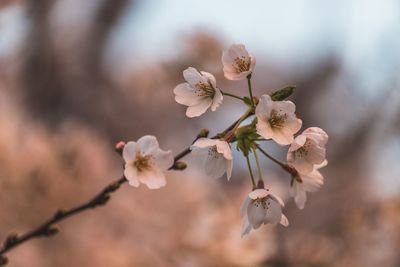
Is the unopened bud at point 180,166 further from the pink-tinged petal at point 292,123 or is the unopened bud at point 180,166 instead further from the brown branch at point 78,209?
the pink-tinged petal at point 292,123

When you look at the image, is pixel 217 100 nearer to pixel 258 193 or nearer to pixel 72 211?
pixel 258 193

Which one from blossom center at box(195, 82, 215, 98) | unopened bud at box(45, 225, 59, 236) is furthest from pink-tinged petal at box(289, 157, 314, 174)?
unopened bud at box(45, 225, 59, 236)

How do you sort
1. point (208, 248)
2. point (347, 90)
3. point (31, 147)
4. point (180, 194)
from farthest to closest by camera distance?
point (347, 90)
point (180, 194)
point (31, 147)
point (208, 248)

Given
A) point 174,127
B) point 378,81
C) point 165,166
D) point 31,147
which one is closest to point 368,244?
point 378,81

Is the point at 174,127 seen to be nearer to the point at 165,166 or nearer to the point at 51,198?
the point at 51,198

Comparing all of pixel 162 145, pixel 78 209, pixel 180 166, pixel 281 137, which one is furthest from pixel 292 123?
pixel 162 145

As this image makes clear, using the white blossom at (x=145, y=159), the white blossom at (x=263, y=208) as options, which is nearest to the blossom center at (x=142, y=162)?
the white blossom at (x=145, y=159)
